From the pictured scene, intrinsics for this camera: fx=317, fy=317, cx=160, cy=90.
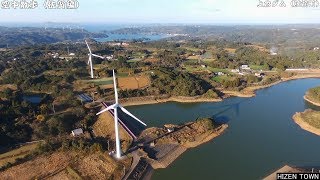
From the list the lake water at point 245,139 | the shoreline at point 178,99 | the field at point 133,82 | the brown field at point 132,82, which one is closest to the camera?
the lake water at point 245,139

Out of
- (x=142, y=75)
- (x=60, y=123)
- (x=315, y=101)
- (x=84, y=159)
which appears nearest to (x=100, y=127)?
(x=60, y=123)

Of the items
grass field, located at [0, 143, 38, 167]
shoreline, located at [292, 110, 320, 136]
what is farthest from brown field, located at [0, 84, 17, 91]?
shoreline, located at [292, 110, 320, 136]

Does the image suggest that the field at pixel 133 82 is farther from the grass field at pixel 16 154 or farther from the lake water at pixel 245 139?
the grass field at pixel 16 154

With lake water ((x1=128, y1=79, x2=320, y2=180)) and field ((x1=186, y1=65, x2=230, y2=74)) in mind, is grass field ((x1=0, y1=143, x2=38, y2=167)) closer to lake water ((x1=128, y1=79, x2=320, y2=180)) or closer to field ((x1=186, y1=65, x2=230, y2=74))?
lake water ((x1=128, y1=79, x2=320, y2=180))

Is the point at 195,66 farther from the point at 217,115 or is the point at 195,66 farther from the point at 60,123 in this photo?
the point at 60,123

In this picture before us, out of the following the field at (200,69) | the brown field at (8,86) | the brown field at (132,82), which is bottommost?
the brown field at (8,86)

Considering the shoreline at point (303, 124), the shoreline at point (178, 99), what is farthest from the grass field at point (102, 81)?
the shoreline at point (303, 124)

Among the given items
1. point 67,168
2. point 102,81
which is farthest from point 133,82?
point 67,168
